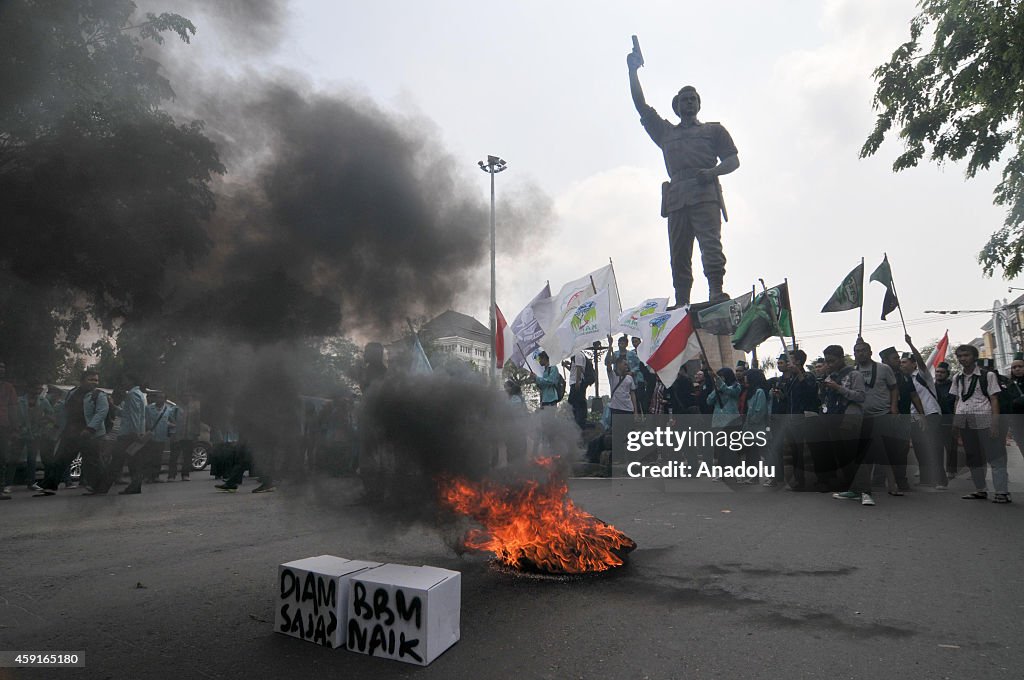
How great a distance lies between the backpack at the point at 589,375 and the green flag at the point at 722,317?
7.86ft

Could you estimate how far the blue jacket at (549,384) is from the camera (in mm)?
11836

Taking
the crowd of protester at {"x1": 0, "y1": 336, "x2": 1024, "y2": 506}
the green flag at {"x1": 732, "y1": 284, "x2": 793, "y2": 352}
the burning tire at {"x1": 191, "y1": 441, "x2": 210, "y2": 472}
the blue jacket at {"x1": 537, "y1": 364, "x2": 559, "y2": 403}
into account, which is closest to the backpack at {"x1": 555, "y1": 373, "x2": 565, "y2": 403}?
the blue jacket at {"x1": 537, "y1": 364, "x2": 559, "y2": 403}

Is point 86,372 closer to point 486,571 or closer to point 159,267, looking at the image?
point 159,267

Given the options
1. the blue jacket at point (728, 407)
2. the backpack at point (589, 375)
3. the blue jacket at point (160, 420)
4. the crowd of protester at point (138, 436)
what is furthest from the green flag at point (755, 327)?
the blue jacket at point (160, 420)

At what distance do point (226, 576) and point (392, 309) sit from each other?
7.58 ft

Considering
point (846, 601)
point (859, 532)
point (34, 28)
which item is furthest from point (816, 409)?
point (34, 28)

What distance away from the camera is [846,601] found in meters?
3.84

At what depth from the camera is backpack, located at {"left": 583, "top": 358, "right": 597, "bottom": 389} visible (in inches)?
506

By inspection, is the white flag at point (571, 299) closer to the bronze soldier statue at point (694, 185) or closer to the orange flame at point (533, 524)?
the bronze soldier statue at point (694, 185)

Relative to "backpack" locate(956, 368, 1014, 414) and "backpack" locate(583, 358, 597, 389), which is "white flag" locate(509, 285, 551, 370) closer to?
"backpack" locate(583, 358, 597, 389)

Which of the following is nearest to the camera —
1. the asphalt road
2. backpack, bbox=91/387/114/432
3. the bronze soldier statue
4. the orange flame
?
the asphalt road

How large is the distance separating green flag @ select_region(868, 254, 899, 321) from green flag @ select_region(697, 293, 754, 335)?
8.10 feet

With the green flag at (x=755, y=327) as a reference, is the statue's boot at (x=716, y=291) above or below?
above

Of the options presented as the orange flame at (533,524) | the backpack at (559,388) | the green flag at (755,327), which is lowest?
the orange flame at (533,524)
